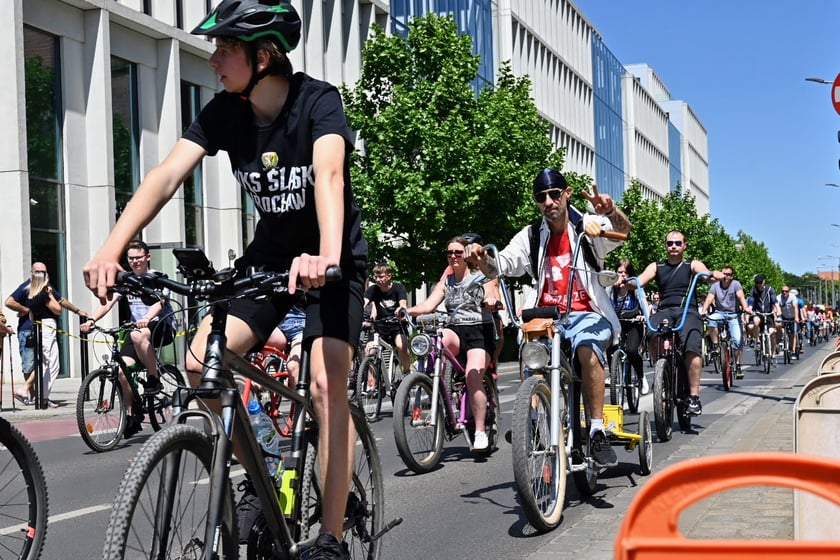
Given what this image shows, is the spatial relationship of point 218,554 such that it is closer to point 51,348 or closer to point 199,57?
Answer: point 51,348

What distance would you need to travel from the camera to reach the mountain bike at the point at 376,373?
12961 millimetres

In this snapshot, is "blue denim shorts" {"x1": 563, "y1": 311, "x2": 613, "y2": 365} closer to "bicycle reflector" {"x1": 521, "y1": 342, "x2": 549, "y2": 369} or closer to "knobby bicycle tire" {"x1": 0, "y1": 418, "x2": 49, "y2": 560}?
"bicycle reflector" {"x1": 521, "y1": 342, "x2": 549, "y2": 369}

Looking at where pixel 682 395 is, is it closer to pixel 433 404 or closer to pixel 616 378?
pixel 616 378

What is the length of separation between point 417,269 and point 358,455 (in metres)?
26.4

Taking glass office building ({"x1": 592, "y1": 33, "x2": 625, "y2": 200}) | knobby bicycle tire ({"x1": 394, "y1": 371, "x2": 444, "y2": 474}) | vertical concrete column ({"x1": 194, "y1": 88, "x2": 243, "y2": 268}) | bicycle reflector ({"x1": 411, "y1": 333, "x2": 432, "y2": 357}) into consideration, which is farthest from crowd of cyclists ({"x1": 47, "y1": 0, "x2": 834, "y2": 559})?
glass office building ({"x1": 592, "y1": 33, "x2": 625, "y2": 200})

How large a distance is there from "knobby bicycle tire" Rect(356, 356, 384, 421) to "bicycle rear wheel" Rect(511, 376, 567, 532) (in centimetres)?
665

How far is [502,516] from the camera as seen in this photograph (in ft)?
21.9

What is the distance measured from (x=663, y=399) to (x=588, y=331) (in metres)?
3.45

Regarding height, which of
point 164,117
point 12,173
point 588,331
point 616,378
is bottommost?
point 616,378

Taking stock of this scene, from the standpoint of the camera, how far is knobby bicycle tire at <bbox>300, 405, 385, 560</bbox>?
12.7 ft

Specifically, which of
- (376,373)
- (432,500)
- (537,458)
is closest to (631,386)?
(376,373)

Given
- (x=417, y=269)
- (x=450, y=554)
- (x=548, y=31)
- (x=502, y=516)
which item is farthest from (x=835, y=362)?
(x=548, y=31)

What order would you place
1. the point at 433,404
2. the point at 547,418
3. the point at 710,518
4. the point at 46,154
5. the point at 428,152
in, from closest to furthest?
the point at 710,518, the point at 547,418, the point at 433,404, the point at 46,154, the point at 428,152

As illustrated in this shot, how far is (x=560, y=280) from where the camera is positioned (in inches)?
266
